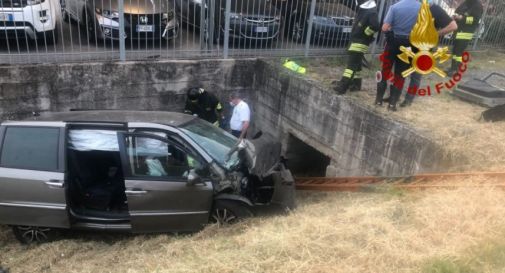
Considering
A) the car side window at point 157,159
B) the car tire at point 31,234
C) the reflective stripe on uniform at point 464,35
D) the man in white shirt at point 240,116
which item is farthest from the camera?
the reflective stripe on uniform at point 464,35

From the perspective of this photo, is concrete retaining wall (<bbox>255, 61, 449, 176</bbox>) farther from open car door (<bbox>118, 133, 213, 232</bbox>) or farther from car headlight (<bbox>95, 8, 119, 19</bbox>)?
car headlight (<bbox>95, 8, 119, 19</bbox>)

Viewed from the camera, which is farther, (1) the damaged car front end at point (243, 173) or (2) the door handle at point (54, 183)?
(1) the damaged car front end at point (243, 173)

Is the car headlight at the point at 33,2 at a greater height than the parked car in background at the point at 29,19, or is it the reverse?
the car headlight at the point at 33,2

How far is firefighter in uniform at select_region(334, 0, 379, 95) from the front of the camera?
632 cm

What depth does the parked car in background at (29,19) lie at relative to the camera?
252 inches

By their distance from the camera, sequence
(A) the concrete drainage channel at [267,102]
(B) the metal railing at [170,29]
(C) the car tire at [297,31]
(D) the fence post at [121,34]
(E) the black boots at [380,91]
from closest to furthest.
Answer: (A) the concrete drainage channel at [267,102], (E) the black boots at [380,91], (B) the metal railing at [170,29], (D) the fence post at [121,34], (C) the car tire at [297,31]

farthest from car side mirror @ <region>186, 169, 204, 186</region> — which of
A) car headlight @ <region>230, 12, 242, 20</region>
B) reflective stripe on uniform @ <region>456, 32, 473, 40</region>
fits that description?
reflective stripe on uniform @ <region>456, 32, 473, 40</region>

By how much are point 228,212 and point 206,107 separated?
3.12 metres

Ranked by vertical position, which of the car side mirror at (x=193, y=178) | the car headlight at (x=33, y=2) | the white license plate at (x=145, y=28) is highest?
the car headlight at (x=33, y=2)

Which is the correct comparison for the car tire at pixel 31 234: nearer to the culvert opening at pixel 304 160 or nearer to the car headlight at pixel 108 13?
the car headlight at pixel 108 13

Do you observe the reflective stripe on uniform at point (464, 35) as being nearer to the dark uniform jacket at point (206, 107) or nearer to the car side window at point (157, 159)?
the dark uniform jacket at point (206, 107)

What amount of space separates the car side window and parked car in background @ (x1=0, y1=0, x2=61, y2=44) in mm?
3480

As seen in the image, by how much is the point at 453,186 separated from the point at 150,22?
5.72 metres

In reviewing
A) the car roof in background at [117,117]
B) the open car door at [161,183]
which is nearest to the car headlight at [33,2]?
the car roof in background at [117,117]
